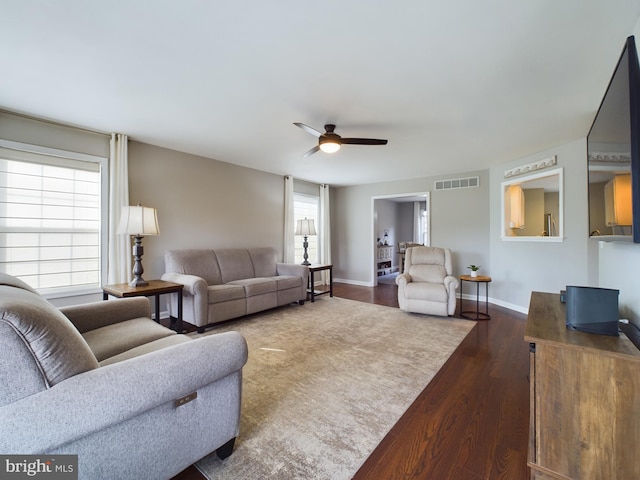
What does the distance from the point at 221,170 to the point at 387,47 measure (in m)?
3.57

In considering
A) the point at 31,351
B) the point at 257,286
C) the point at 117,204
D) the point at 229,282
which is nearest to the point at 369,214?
the point at 257,286

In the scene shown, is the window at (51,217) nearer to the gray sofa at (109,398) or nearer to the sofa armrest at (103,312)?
the sofa armrest at (103,312)

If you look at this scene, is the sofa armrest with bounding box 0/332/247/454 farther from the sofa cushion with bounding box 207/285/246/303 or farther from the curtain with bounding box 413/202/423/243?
the curtain with bounding box 413/202/423/243

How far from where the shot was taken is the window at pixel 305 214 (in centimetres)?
624

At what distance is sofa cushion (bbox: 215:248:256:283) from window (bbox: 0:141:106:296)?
59.3 inches

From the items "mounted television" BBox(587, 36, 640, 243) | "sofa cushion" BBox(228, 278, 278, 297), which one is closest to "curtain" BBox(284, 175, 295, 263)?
"sofa cushion" BBox(228, 278, 278, 297)

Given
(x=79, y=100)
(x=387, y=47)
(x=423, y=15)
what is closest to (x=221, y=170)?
(x=79, y=100)

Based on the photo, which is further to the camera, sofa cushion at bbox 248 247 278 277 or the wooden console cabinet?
sofa cushion at bbox 248 247 278 277

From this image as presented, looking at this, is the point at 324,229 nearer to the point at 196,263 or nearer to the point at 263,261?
the point at 263,261

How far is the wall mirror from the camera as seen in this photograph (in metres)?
3.91

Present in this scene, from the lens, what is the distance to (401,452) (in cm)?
155

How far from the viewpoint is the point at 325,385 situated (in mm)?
2215

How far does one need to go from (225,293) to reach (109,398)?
2645 mm

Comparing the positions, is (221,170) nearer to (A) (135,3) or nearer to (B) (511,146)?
(A) (135,3)
